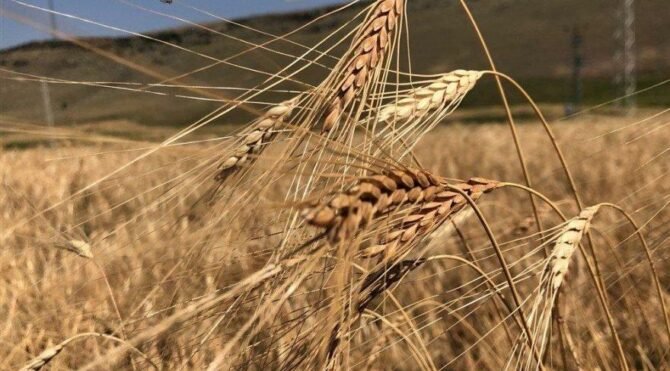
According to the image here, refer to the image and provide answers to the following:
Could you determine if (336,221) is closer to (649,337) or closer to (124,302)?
(124,302)

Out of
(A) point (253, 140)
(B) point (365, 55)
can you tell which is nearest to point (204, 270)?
(A) point (253, 140)

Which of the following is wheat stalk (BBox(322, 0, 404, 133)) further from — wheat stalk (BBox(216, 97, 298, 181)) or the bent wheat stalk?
the bent wheat stalk

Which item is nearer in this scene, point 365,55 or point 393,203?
point 393,203

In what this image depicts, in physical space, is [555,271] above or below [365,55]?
below

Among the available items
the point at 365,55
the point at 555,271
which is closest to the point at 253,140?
the point at 365,55

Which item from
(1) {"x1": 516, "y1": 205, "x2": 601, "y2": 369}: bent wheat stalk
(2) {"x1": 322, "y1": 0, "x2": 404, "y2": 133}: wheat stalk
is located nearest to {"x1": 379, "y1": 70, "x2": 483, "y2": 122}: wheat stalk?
(2) {"x1": 322, "y1": 0, "x2": 404, "y2": 133}: wheat stalk

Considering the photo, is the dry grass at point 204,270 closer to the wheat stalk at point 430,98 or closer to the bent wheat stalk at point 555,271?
the bent wheat stalk at point 555,271

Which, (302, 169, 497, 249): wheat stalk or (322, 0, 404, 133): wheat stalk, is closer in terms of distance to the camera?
(302, 169, 497, 249): wheat stalk

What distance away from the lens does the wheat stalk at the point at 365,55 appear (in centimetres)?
Answer: 59

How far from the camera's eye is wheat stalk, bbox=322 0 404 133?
0.59 m

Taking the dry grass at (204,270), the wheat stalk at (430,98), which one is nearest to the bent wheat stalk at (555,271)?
the dry grass at (204,270)

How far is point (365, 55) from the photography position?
62 cm

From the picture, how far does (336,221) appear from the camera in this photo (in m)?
0.39

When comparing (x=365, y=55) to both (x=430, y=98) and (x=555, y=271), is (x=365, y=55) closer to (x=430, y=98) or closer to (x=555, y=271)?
(x=430, y=98)
